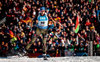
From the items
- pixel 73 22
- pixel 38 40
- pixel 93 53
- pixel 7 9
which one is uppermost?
pixel 7 9

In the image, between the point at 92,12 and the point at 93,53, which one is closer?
the point at 93,53

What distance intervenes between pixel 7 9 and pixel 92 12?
4839 mm

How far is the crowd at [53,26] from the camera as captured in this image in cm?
1114

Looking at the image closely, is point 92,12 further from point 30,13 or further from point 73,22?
point 30,13

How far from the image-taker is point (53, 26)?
438 inches

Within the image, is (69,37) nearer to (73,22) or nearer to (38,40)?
(73,22)

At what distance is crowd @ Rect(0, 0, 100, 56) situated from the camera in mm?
11141

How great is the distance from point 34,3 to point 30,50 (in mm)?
2720

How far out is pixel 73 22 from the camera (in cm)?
1215

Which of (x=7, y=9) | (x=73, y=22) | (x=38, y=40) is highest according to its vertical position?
(x=7, y=9)

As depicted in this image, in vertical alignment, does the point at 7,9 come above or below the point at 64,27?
above

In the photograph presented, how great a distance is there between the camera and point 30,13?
38.9 ft

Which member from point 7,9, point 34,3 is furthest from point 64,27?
point 7,9

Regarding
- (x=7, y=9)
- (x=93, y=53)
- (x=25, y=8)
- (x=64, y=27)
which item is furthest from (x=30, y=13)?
(x=93, y=53)
